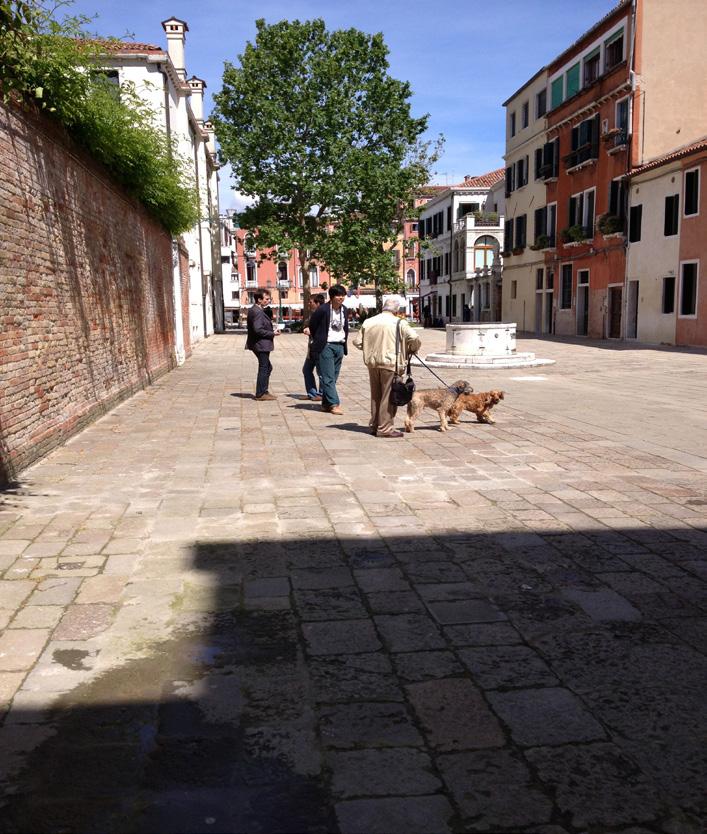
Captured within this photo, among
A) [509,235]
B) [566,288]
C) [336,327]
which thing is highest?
[509,235]

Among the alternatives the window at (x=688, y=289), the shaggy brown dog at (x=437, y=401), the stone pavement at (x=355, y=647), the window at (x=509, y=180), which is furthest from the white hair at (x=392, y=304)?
the window at (x=509, y=180)

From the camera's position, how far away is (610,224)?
29953 millimetres

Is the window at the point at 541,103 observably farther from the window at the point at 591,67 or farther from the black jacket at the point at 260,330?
the black jacket at the point at 260,330

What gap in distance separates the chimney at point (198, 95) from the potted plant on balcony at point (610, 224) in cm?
1995

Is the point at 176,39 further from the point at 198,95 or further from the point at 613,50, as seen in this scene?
the point at 613,50

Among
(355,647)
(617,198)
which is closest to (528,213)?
(617,198)

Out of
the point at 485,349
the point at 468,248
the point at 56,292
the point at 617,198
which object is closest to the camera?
the point at 56,292

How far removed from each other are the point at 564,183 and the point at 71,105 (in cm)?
3041

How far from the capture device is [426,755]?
8.04 ft

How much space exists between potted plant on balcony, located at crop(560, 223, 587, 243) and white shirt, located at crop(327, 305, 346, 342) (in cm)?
2507

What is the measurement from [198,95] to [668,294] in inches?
984

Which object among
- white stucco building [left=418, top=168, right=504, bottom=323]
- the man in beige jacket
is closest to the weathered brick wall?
the man in beige jacket

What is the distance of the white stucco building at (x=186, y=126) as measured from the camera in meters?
20.9

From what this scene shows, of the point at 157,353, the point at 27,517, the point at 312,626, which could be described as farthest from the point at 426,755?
the point at 157,353
